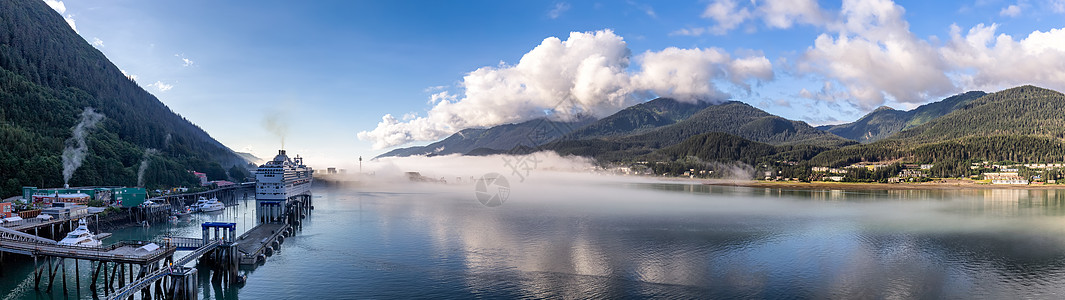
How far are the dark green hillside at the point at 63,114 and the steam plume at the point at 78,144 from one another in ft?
2.80

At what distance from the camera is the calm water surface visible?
3266 centimetres

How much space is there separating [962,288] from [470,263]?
32.9 metres

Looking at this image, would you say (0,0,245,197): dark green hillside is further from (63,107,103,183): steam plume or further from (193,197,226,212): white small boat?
(193,197,226,212): white small boat

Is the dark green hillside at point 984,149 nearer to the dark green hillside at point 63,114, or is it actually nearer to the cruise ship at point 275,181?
the cruise ship at point 275,181

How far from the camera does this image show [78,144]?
79.6 metres

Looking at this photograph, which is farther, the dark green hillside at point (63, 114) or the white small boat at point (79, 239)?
the dark green hillside at point (63, 114)

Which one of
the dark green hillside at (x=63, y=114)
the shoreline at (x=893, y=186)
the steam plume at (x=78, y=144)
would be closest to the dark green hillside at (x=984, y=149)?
the shoreline at (x=893, y=186)

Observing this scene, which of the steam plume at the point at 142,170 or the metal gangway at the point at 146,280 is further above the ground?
the steam plume at the point at 142,170

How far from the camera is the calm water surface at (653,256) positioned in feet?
107

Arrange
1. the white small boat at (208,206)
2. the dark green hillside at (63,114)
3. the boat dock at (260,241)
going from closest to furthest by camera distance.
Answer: the boat dock at (260,241) → the dark green hillside at (63,114) → the white small boat at (208,206)

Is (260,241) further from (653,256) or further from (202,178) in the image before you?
(202,178)

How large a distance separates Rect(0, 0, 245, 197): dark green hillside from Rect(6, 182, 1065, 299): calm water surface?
1844 cm

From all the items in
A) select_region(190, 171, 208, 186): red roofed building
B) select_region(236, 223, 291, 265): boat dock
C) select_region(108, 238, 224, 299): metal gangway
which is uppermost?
select_region(190, 171, 208, 186): red roofed building

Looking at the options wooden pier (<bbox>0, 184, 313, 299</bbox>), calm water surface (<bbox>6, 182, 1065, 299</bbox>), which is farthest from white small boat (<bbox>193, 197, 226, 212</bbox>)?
wooden pier (<bbox>0, 184, 313, 299</bbox>)
